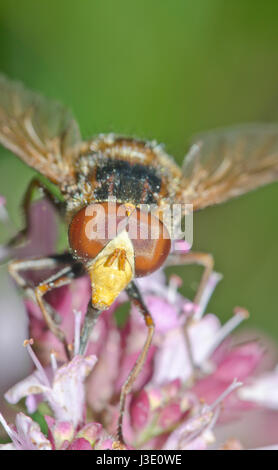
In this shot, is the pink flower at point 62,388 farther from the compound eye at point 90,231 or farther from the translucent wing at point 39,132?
the translucent wing at point 39,132

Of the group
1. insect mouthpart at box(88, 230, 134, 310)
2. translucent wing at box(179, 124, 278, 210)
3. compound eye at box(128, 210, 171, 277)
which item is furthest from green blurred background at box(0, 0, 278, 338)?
insect mouthpart at box(88, 230, 134, 310)

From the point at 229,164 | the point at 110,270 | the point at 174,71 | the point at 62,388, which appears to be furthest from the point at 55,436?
the point at 174,71

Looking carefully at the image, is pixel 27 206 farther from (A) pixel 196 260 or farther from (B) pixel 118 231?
(B) pixel 118 231

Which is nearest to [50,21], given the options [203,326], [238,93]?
[238,93]

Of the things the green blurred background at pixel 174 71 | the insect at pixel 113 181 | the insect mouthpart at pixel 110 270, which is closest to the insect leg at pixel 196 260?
the insect at pixel 113 181

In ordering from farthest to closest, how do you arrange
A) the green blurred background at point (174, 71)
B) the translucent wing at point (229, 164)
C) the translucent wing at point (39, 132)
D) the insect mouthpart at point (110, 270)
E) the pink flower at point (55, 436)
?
1. the green blurred background at point (174, 71)
2. the translucent wing at point (229, 164)
3. the translucent wing at point (39, 132)
4. the pink flower at point (55, 436)
5. the insect mouthpart at point (110, 270)

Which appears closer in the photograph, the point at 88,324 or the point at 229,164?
the point at 88,324

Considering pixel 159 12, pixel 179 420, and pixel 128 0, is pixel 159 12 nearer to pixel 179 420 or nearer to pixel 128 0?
pixel 128 0
